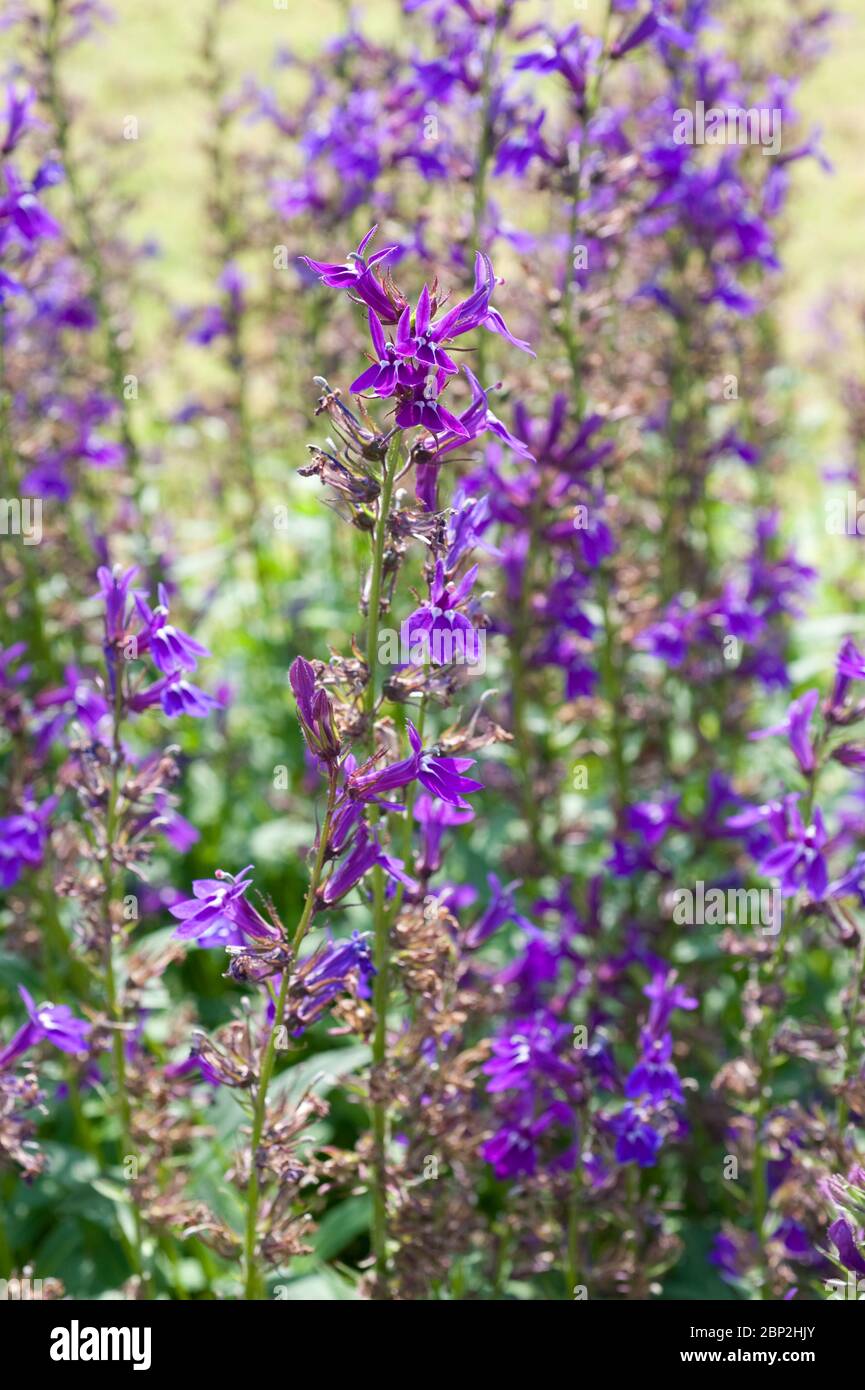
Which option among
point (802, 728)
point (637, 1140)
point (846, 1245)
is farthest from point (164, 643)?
point (846, 1245)

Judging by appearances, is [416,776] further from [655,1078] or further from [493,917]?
[655,1078]

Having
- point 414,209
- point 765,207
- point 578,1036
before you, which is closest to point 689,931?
point 578,1036

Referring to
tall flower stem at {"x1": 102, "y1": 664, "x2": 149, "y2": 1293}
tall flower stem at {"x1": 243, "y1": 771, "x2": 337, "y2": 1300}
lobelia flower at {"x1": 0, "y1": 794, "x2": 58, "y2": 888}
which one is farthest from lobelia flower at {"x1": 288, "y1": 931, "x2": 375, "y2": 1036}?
lobelia flower at {"x1": 0, "y1": 794, "x2": 58, "y2": 888}

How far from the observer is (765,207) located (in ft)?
21.3

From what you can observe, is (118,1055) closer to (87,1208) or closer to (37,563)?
(87,1208)

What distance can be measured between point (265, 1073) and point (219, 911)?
17.1 inches

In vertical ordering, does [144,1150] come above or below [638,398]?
below

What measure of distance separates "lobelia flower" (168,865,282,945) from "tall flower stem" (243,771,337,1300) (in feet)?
0.29

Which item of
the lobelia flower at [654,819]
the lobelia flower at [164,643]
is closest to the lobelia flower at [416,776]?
the lobelia flower at [164,643]

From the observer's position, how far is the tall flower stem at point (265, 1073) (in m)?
2.96

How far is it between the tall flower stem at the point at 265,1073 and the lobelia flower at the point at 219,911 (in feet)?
0.29

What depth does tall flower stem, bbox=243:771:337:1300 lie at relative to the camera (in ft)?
Answer: 9.72

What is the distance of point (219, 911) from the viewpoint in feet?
9.95
